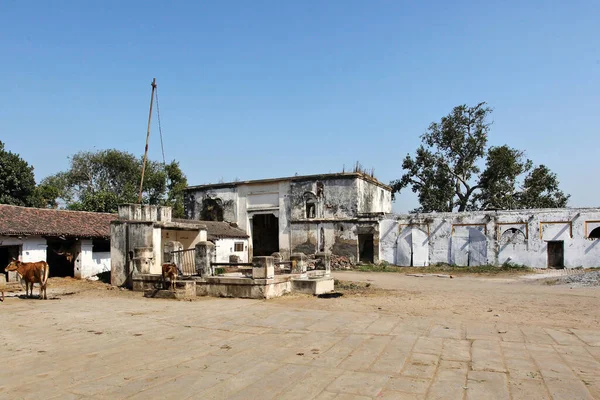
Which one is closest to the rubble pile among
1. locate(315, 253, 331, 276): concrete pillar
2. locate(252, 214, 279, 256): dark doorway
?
locate(252, 214, 279, 256): dark doorway

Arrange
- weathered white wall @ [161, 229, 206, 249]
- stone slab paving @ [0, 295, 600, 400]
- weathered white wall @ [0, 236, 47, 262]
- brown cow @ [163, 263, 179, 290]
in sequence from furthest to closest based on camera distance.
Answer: weathered white wall @ [161, 229, 206, 249]
weathered white wall @ [0, 236, 47, 262]
brown cow @ [163, 263, 179, 290]
stone slab paving @ [0, 295, 600, 400]

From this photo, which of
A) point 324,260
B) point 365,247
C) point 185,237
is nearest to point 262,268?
point 324,260

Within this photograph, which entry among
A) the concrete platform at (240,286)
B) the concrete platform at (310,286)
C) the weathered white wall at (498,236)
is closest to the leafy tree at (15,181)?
the concrete platform at (240,286)

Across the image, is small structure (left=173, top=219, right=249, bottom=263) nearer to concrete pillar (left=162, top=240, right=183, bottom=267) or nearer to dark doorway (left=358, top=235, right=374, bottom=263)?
dark doorway (left=358, top=235, right=374, bottom=263)

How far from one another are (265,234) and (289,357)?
30119 millimetres

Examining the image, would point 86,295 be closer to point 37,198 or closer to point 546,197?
point 37,198

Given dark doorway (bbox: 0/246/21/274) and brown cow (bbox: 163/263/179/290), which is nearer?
brown cow (bbox: 163/263/179/290)

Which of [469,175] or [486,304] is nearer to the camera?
[486,304]

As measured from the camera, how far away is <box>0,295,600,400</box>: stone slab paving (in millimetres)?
5426

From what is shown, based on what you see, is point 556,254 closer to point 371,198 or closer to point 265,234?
point 371,198

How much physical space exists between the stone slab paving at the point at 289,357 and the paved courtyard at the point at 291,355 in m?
0.02

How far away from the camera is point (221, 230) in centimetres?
3156

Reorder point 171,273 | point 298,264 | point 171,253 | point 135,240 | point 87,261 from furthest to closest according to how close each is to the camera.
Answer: point 87,261
point 135,240
point 171,253
point 298,264
point 171,273

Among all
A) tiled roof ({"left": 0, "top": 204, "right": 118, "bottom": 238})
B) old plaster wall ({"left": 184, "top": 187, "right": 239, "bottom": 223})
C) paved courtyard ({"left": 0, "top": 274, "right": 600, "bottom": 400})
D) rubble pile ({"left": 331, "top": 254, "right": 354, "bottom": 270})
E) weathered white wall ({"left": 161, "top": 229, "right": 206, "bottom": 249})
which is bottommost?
rubble pile ({"left": 331, "top": 254, "right": 354, "bottom": 270})
